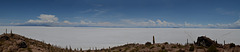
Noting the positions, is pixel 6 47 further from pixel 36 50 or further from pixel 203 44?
pixel 203 44

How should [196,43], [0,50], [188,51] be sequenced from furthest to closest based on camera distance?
[196,43]
[0,50]
[188,51]

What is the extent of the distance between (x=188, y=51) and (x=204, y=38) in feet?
30.4

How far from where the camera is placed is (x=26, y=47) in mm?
29328

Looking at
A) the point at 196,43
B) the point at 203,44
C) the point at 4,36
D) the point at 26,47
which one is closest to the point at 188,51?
the point at 203,44

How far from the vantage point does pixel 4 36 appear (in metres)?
32.0

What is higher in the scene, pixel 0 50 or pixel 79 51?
pixel 0 50

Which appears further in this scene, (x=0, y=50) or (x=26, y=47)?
(x=26, y=47)

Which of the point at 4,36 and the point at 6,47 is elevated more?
the point at 4,36

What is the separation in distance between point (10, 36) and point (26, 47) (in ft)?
28.5

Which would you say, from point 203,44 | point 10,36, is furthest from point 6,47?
point 203,44

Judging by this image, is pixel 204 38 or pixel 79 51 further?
pixel 79 51

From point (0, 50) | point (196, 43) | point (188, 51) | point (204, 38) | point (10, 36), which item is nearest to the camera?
point (188, 51)

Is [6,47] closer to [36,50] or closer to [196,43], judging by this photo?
[36,50]

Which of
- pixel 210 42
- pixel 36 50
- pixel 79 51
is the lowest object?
pixel 79 51
